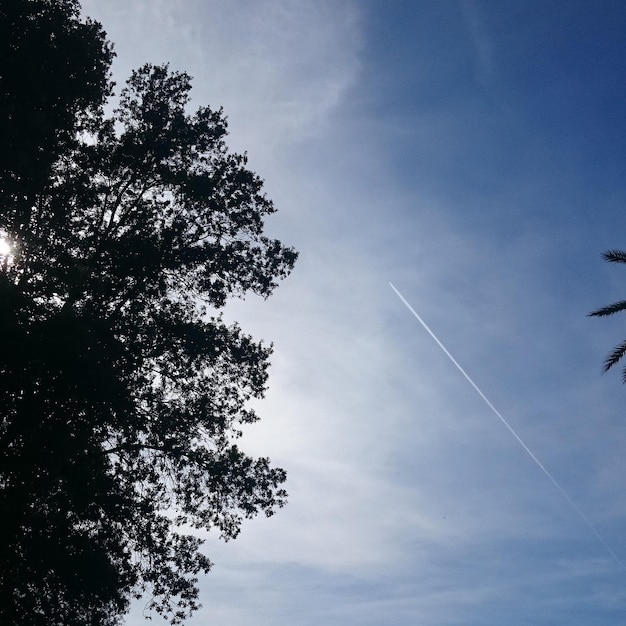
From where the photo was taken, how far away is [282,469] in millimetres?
17250

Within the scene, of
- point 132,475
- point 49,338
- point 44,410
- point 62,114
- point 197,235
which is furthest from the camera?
point 197,235

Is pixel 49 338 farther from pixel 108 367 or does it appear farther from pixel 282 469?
pixel 282 469

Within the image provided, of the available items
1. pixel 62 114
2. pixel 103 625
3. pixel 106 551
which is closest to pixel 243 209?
pixel 62 114

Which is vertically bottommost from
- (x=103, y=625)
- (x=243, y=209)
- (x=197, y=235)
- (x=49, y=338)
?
(x=103, y=625)

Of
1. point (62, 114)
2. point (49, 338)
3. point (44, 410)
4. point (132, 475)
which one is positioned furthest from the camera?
point (132, 475)

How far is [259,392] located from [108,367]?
18.9ft

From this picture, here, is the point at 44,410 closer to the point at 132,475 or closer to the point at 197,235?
the point at 132,475

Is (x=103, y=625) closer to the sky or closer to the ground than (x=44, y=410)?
closer to the ground

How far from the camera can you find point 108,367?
1329 cm

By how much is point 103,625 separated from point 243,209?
47.6 ft

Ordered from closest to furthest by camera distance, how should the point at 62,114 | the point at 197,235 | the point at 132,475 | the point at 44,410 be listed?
the point at 44,410
the point at 62,114
the point at 132,475
the point at 197,235

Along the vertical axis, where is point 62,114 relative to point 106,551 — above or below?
above

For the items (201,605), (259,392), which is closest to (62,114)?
(259,392)

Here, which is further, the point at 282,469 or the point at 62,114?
the point at 282,469
